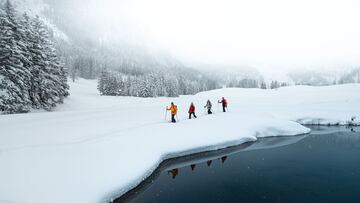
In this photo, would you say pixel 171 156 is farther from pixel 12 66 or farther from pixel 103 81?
pixel 103 81

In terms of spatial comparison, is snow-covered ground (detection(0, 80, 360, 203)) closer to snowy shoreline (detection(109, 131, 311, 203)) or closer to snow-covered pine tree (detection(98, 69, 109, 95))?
snowy shoreline (detection(109, 131, 311, 203))

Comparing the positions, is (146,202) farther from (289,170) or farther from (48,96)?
(48,96)

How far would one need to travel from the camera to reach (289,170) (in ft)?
46.7

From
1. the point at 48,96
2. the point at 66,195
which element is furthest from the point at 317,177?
the point at 48,96

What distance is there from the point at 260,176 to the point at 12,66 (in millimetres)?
29467

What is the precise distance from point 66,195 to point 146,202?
318 cm

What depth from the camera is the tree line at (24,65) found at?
91.4 feet

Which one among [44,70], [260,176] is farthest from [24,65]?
[260,176]

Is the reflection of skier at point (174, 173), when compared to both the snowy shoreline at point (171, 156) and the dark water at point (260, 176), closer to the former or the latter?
the dark water at point (260, 176)

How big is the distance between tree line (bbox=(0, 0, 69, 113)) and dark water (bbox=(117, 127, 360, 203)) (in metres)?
22.7

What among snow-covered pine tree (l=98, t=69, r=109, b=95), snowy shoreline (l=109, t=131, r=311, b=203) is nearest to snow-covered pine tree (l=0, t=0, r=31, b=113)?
snowy shoreline (l=109, t=131, r=311, b=203)

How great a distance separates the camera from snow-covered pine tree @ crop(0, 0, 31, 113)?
2719 centimetres

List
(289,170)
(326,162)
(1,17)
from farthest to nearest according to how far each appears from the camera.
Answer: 1. (1,17)
2. (326,162)
3. (289,170)

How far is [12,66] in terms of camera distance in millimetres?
28703
